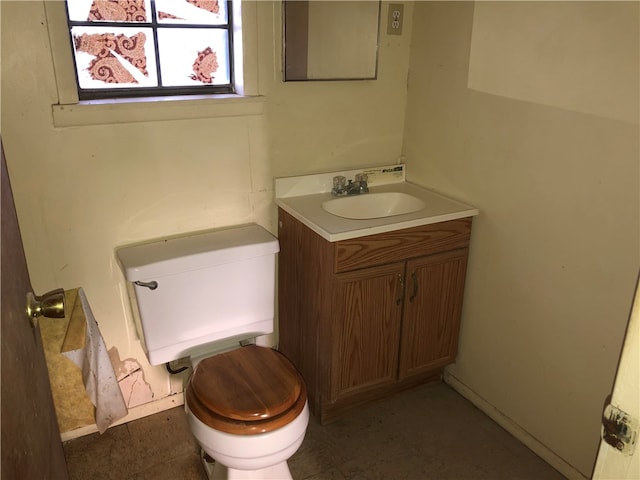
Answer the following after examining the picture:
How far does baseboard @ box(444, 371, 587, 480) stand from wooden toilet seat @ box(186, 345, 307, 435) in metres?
0.87

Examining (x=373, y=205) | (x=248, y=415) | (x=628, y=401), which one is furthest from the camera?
(x=373, y=205)

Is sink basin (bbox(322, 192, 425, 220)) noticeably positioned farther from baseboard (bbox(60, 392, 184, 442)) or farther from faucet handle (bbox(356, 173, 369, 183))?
baseboard (bbox(60, 392, 184, 442))

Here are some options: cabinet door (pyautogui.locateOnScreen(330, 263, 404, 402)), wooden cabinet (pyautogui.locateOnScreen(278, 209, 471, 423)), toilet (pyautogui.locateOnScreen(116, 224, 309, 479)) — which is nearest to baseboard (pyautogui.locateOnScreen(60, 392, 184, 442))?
toilet (pyautogui.locateOnScreen(116, 224, 309, 479))

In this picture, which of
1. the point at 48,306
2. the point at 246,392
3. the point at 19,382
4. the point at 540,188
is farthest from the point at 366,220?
the point at 19,382

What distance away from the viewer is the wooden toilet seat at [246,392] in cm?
144

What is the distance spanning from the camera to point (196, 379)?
158 centimetres

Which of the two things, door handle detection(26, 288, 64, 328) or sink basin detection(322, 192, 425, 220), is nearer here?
door handle detection(26, 288, 64, 328)

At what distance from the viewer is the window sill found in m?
1.58

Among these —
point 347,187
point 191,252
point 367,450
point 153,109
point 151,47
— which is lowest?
point 367,450

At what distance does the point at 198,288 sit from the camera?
172 cm

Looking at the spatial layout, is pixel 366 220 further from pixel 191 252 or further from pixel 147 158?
pixel 147 158

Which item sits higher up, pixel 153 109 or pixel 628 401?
pixel 153 109

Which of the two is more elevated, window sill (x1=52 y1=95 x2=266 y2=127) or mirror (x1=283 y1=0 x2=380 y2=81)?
mirror (x1=283 y1=0 x2=380 y2=81)

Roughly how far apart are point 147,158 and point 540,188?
4.23ft
